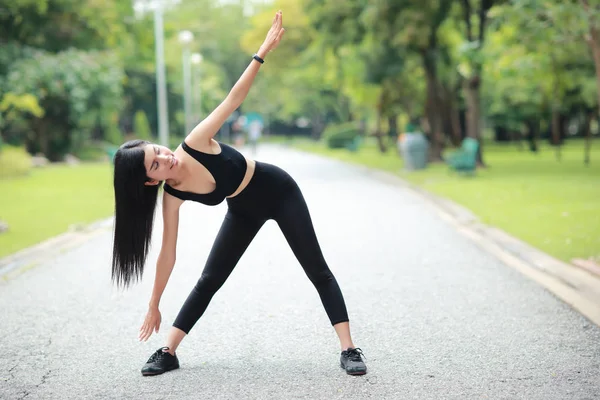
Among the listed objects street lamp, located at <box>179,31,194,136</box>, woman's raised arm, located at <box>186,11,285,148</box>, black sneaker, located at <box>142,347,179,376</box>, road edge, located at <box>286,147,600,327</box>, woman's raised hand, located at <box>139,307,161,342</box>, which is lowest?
road edge, located at <box>286,147,600,327</box>

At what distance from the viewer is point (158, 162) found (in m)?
3.83

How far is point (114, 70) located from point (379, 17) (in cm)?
1582

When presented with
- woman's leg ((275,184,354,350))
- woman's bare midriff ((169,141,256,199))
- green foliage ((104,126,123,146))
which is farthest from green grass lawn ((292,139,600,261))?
green foliage ((104,126,123,146))

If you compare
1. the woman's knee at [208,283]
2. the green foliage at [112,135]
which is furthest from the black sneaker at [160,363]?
the green foliage at [112,135]

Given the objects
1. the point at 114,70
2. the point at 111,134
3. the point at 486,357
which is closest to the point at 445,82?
the point at 114,70

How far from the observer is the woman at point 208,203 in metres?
3.89

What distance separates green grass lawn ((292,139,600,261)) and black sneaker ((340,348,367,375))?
442 cm

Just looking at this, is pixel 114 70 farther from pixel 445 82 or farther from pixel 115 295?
pixel 115 295

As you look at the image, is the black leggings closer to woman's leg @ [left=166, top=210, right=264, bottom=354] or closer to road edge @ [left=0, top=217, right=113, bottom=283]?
woman's leg @ [left=166, top=210, right=264, bottom=354]

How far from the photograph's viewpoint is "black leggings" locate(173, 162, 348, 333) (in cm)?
426

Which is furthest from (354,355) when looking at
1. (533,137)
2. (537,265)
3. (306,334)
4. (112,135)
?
(112,135)

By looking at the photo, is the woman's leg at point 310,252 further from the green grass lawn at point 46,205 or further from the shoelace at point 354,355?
the green grass lawn at point 46,205

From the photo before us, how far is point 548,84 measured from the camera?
2869 centimetres

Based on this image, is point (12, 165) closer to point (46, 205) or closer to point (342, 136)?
point (46, 205)
